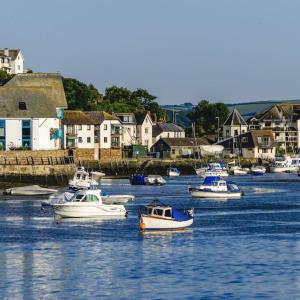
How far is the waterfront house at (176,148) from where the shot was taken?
563 ft

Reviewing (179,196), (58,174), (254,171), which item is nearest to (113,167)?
(254,171)

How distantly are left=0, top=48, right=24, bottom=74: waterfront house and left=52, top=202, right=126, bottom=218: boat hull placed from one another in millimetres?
127269

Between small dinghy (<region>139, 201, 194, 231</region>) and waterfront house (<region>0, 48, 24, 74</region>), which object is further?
waterfront house (<region>0, 48, 24, 74</region>)

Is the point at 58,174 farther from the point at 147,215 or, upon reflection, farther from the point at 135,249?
the point at 135,249

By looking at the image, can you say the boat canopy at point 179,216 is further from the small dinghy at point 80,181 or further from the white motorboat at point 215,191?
the small dinghy at point 80,181

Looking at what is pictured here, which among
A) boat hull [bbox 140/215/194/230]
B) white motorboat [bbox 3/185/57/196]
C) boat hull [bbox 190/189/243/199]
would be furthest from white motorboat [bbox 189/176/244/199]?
boat hull [bbox 140/215/194/230]

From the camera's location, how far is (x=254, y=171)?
15212cm

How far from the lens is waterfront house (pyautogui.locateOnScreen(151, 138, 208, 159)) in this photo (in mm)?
171750

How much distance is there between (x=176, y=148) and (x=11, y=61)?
131 feet

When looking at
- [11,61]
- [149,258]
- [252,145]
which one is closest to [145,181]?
[252,145]

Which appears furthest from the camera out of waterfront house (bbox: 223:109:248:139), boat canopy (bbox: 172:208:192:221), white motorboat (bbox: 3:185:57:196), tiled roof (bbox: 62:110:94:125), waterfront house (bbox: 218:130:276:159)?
waterfront house (bbox: 223:109:248:139)

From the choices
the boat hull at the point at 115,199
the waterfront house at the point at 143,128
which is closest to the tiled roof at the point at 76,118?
the waterfront house at the point at 143,128

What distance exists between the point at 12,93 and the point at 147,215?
5810 cm

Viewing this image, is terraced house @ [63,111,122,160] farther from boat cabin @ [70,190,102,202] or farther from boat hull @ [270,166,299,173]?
boat cabin @ [70,190,102,202]
